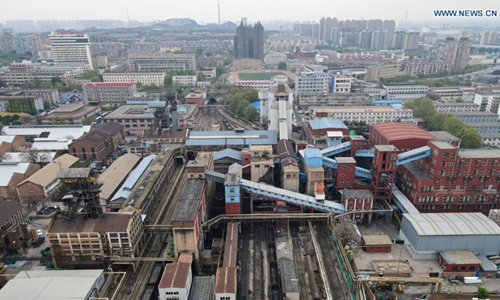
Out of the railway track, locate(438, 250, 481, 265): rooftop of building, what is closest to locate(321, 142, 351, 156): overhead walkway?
locate(438, 250, 481, 265): rooftop of building

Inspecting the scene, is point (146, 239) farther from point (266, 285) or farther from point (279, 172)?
point (279, 172)

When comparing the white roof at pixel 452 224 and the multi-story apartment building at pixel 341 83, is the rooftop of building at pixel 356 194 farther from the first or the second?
the multi-story apartment building at pixel 341 83

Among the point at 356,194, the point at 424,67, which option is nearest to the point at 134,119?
the point at 356,194

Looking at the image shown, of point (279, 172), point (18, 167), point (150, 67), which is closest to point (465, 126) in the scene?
point (279, 172)

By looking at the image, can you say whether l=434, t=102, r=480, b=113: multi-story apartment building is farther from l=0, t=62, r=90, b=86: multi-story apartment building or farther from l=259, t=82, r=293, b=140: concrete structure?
l=0, t=62, r=90, b=86: multi-story apartment building

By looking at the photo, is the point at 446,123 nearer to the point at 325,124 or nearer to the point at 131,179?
the point at 325,124
